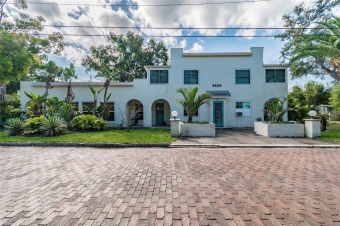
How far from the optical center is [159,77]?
17719 millimetres

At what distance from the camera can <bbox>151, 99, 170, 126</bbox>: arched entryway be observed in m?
19.9

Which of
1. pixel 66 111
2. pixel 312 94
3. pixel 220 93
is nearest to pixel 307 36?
pixel 220 93

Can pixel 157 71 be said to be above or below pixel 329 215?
above

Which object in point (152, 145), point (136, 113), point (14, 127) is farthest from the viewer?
point (136, 113)

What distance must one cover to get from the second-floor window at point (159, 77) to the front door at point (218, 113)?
514 cm

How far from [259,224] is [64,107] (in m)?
15.5

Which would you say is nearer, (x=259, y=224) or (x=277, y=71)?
(x=259, y=224)

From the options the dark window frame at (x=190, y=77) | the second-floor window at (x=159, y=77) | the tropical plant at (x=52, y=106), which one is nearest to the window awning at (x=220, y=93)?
the dark window frame at (x=190, y=77)

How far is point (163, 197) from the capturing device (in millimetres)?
3828

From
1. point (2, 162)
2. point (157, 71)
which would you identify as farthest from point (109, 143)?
point (157, 71)

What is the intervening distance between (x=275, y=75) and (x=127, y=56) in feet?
68.3

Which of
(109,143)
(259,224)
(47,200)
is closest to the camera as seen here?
(259,224)

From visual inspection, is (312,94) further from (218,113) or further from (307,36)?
(218,113)

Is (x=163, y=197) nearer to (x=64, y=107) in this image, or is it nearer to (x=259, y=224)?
(x=259, y=224)
